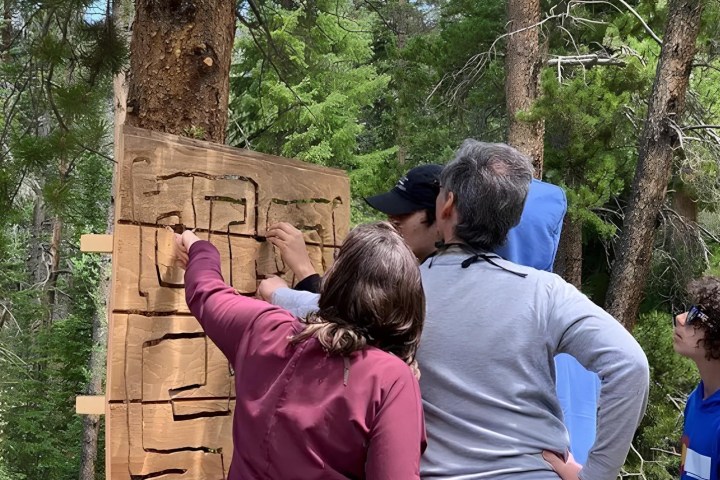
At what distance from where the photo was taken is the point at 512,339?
173 cm

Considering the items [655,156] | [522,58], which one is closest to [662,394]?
[655,156]

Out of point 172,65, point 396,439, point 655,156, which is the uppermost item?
point 655,156

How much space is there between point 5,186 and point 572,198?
6.95m

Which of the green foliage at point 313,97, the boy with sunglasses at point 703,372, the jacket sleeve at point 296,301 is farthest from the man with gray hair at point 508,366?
the green foliage at point 313,97

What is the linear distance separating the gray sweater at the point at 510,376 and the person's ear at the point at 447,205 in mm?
171

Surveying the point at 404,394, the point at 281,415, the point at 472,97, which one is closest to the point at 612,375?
the point at 404,394

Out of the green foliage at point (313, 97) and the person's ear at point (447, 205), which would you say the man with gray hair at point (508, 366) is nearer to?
the person's ear at point (447, 205)

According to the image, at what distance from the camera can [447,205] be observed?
6.09ft

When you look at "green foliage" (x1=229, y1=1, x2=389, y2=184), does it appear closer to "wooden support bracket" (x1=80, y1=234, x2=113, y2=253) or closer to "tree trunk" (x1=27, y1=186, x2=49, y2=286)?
"tree trunk" (x1=27, y1=186, x2=49, y2=286)

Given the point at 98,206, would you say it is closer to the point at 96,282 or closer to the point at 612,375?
the point at 96,282

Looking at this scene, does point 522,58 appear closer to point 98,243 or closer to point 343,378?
point 98,243

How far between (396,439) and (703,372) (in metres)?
1.68

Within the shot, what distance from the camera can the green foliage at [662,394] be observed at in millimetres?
9102

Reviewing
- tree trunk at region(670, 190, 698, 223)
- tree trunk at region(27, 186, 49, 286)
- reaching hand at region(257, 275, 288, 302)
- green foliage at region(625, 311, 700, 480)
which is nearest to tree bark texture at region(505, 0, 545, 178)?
green foliage at region(625, 311, 700, 480)
